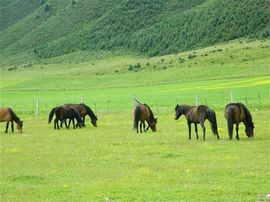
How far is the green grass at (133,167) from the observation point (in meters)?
14.0

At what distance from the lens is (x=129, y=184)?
49.5 feet

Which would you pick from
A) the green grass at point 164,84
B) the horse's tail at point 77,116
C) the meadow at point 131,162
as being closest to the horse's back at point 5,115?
the meadow at point 131,162

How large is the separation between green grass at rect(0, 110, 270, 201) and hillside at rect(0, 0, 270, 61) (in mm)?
102654

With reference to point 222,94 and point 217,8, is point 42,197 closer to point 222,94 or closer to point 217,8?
point 222,94

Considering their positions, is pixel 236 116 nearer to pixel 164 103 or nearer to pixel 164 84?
pixel 164 103

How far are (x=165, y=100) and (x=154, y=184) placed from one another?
38.7 metres

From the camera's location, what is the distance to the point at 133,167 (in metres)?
17.9

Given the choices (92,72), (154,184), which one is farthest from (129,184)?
(92,72)

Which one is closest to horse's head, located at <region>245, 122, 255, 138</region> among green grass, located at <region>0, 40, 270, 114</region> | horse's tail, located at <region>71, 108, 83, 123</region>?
horse's tail, located at <region>71, 108, 83, 123</region>

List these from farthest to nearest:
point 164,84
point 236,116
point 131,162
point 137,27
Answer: point 137,27 < point 164,84 < point 236,116 < point 131,162

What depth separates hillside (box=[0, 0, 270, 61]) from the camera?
136625 mm


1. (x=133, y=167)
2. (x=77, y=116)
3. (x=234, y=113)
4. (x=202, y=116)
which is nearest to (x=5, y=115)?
(x=77, y=116)

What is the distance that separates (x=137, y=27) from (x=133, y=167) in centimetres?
15108

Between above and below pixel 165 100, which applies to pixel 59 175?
below
